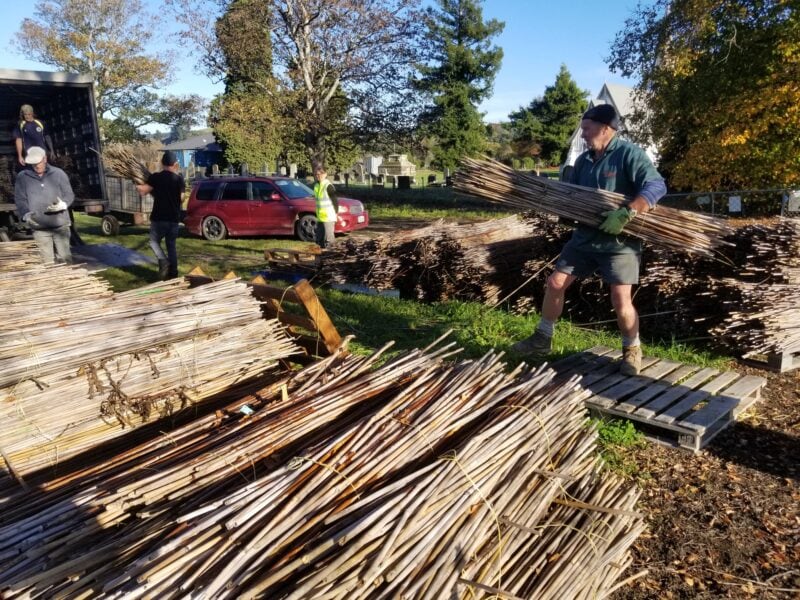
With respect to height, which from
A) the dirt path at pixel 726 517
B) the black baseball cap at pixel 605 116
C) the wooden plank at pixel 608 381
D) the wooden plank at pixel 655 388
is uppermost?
the black baseball cap at pixel 605 116

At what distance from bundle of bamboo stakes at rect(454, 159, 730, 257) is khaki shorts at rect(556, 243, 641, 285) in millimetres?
186

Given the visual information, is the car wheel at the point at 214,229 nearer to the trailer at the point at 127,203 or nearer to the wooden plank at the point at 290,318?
the trailer at the point at 127,203

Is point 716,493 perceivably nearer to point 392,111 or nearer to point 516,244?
point 516,244

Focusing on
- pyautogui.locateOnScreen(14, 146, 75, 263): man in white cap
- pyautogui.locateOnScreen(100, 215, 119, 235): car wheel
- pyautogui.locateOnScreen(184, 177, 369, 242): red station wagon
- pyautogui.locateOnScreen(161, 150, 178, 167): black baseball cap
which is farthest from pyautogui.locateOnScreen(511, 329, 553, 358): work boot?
pyautogui.locateOnScreen(100, 215, 119, 235): car wheel

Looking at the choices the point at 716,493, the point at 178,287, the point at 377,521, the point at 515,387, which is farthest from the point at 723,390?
the point at 178,287

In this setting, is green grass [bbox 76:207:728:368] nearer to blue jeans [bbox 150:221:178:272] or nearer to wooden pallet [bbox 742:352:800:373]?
wooden pallet [bbox 742:352:800:373]

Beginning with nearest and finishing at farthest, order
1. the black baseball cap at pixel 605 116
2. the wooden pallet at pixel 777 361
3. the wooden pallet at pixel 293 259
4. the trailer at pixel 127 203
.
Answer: the black baseball cap at pixel 605 116
the wooden pallet at pixel 777 361
the wooden pallet at pixel 293 259
the trailer at pixel 127 203

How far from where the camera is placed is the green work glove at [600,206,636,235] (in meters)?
3.86

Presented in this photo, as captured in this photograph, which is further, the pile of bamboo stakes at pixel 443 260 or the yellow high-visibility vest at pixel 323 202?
the yellow high-visibility vest at pixel 323 202

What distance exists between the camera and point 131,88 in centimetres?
3747

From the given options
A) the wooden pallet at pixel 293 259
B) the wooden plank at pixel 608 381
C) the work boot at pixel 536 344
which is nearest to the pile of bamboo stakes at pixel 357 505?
the wooden plank at pixel 608 381

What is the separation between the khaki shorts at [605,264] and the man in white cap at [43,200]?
5.60 metres

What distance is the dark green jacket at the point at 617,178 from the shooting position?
4.02m

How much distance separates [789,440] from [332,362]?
296 cm
